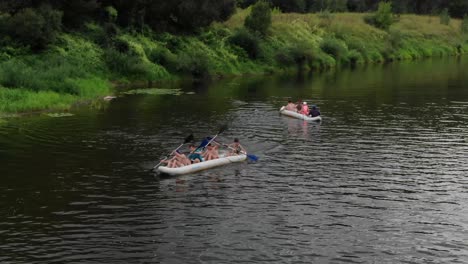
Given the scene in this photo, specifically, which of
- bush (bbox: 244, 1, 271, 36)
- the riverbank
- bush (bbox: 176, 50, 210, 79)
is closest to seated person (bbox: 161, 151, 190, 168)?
the riverbank

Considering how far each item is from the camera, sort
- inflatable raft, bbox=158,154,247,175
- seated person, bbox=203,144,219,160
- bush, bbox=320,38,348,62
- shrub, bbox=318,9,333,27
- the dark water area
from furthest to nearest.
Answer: shrub, bbox=318,9,333,27
bush, bbox=320,38,348,62
seated person, bbox=203,144,219,160
inflatable raft, bbox=158,154,247,175
the dark water area

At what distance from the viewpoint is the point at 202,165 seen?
29.1 metres

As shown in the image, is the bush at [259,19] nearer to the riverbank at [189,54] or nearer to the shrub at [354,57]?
the riverbank at [189,54]

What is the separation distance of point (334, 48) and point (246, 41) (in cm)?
1701

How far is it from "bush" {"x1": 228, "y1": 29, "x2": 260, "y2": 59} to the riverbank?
0.07m

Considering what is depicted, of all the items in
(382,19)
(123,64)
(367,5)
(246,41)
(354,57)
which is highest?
(367,5)

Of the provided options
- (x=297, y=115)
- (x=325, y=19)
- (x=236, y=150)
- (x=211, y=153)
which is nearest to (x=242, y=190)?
(x=211, y=153)

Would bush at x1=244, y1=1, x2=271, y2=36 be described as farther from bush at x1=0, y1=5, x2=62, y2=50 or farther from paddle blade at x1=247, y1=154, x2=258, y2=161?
paddle blade at x1=247, y1=154, x2=258, y2=161

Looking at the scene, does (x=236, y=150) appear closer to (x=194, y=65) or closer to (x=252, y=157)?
(x=252, y=157)

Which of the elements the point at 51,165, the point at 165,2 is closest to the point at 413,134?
the point at 51,165

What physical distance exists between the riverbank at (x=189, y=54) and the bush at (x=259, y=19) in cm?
187

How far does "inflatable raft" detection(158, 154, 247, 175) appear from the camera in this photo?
1087 inches

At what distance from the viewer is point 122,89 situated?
58.0 meters

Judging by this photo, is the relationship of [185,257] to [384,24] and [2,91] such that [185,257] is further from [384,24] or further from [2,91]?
[384,24]
